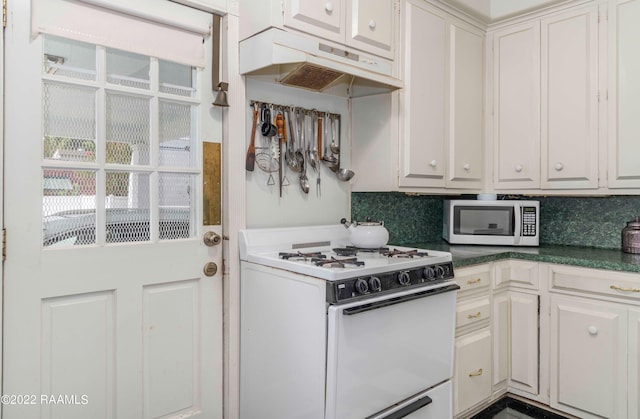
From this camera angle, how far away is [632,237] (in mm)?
2473

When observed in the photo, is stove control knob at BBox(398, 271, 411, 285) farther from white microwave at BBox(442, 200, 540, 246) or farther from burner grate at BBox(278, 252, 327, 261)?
white microwave at BBox(442, 200, 540, 246)

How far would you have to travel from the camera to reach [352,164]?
2457 millimetres

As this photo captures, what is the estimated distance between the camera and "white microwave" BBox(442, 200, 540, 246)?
2.71 m

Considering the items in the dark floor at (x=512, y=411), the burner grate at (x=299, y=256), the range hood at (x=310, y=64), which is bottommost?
the dark floor at (x=512, y=411)

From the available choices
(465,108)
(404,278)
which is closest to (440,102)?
(465,108)

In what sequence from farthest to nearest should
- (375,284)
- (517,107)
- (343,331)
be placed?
(517,107)
(375,284)
(343,331)

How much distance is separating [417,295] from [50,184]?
1.46m

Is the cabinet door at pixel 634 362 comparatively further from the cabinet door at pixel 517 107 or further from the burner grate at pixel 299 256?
the burner grate at pixel 299 256

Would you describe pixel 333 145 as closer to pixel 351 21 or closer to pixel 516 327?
pixel 351 21

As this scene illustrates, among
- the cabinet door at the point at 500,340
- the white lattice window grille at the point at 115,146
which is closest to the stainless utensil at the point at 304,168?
the white lattice window grille at the point at 115,146

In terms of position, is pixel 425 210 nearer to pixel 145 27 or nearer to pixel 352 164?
pixel 352 164

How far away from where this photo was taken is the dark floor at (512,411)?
2.38 m

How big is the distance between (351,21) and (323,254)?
3.66 feet

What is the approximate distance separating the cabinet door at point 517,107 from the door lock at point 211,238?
74.2 inches
